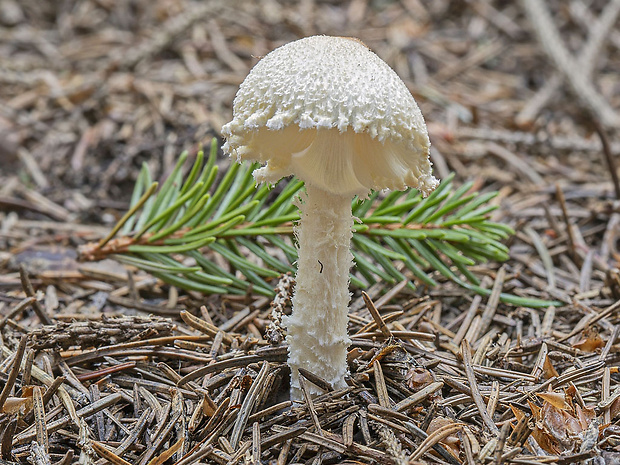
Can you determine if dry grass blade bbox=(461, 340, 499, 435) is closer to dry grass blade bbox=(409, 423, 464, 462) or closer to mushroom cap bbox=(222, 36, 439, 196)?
dry grass blade bbox=(409, 423, 464, 462)

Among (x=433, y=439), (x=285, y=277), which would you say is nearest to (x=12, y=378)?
(x=285, y=277)

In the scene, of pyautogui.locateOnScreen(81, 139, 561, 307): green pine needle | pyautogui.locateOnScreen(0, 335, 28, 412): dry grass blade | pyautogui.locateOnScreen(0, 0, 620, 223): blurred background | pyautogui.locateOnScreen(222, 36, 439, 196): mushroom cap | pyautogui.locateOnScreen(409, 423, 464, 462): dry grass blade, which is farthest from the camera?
pyautogui.locateOnScreen(0, 0, 620, 223): blurred background

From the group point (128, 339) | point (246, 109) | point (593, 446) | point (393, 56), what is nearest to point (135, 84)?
point (393, 56)

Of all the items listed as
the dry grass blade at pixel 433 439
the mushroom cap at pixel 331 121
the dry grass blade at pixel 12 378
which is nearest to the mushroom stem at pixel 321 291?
the mushroom cap at pixel 331 121

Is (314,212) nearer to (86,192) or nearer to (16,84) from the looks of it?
(86,192)

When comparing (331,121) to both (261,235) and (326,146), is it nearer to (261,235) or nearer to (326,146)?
(326,146)

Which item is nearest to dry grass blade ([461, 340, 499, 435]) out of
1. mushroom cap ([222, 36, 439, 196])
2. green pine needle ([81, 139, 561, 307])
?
green pine needle ([81, 139, 561, 307])

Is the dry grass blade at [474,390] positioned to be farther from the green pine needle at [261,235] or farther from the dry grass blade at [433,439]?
the green pine needle at [261,235]
